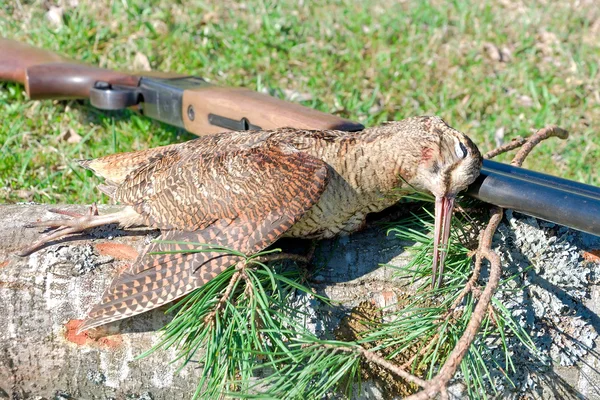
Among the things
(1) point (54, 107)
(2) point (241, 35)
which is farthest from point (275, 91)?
(1) point (54, 107)

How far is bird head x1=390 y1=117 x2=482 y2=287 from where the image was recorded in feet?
11.5

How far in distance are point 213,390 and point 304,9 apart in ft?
16.2

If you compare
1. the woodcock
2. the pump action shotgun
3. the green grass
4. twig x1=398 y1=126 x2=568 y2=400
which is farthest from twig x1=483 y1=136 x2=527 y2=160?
the green grass

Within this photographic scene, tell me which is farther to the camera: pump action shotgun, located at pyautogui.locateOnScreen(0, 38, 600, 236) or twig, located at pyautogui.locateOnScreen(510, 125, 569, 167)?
twig, located at pyautogui.locateOnScreen(510, 125, 569, 167)

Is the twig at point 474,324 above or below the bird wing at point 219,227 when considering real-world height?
above

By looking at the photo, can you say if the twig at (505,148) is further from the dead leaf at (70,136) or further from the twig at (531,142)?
the dead leaf at (70,136)

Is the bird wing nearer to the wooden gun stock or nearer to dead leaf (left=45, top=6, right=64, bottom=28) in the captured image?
the wooden gun stock

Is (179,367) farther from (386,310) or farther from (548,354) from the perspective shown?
(548,354)

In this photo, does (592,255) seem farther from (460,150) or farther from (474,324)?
(474,324)

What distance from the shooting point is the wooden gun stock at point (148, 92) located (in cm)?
491

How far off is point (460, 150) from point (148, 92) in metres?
2.91

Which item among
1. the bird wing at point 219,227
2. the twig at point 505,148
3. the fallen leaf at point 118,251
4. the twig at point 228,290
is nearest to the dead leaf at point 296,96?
the twig at point 505,148

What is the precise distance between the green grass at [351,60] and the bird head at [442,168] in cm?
265

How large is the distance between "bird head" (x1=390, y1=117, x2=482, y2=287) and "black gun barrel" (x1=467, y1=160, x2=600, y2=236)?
0.11 meters
